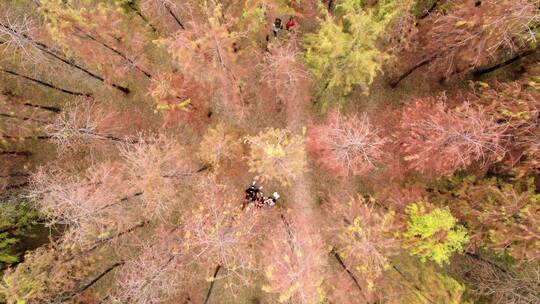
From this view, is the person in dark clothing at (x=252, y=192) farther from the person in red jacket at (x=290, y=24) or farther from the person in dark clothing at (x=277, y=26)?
the person in red jacket at (x=290, y=24)

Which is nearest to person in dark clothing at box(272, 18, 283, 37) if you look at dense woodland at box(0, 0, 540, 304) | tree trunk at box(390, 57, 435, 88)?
dense woodland at box(0, 0, 540, 304)

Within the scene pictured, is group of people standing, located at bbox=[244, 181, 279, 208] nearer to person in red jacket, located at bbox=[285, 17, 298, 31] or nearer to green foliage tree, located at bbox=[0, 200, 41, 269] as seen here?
person in red jacket, located at bbox=[285, 17, 298, 31]

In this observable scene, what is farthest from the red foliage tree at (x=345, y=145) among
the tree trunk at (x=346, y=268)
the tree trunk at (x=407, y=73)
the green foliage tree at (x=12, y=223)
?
the green foliage tree at (x=12, y=223)

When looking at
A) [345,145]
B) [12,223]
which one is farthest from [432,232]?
[12,223]

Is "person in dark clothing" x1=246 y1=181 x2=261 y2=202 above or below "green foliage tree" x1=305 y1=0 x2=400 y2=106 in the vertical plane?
below

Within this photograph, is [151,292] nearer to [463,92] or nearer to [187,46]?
[187,46]
